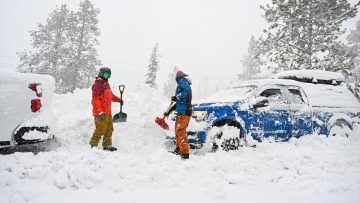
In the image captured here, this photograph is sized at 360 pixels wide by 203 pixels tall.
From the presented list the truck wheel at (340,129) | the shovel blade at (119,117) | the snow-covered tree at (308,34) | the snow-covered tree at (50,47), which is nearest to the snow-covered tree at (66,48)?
the snow-covered tree at (50,47)

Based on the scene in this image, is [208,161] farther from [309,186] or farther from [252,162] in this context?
[309,186]

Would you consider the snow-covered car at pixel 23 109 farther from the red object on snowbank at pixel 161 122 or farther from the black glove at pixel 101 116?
the red object on snowbank at pixel 161 122

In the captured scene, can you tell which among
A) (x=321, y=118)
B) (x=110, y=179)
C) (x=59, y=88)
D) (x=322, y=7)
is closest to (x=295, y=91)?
(x=321, y=118)

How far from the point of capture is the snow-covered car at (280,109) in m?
6.86

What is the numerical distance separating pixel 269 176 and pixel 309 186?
0.67 meters

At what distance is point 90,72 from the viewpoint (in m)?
32.1

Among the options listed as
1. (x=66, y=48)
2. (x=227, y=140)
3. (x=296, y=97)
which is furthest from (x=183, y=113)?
(x=66, y=48)

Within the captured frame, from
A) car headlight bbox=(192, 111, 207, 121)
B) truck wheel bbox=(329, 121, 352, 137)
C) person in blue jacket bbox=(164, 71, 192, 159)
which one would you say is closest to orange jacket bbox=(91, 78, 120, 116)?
person in blue jacket bbox=(164, 71, 192, 159)

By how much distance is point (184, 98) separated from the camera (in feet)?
21.2

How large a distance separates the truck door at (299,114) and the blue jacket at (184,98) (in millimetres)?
2893

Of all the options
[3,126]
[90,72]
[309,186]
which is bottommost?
[309,186]

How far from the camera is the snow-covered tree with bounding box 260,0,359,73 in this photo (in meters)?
18.1

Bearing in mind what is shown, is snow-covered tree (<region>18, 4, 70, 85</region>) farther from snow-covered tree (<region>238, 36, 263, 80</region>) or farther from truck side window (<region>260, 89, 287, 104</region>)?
truck side window (<region>260, 89, 287, 104</region>)

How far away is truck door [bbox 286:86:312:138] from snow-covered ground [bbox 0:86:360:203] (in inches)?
27.8
